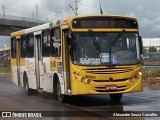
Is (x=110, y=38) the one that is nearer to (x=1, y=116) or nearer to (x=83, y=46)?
(x=83, y=46)

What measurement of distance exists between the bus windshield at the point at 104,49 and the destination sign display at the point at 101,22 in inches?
10.9

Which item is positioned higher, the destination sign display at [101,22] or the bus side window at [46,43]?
the destination sign display at [101,22]

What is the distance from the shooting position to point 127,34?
609 inches

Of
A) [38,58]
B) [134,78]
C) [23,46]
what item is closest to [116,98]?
[134,78]

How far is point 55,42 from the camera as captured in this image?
16.6 metres

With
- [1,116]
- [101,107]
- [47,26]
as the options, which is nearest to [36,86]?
[47,26]

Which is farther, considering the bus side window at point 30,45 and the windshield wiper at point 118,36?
the bus side window at point 30,45

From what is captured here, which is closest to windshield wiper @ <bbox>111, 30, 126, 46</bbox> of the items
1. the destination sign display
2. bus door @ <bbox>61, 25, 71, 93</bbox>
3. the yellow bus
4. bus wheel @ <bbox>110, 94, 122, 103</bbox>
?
the yellow bus

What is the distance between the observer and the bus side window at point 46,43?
57.5 ft

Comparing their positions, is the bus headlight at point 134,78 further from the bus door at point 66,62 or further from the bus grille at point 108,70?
the bus door at point 66,62

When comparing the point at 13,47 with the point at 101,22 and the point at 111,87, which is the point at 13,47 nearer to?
the point at 101,22

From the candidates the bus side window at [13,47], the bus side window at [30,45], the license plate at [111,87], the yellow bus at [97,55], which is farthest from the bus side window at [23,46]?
the license plate at [111,87]

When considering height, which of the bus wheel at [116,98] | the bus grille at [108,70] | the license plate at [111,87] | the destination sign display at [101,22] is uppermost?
the destination sign display at [101,22]

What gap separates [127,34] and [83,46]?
1.72 meters
